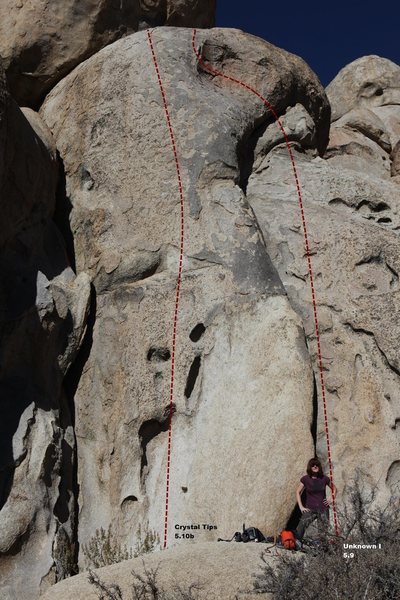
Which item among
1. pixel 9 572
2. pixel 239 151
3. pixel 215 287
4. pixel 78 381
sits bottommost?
pixel 9 572

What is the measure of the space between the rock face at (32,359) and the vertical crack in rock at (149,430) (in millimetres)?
674

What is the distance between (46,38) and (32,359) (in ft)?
13.7

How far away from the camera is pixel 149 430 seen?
7953 millimetres

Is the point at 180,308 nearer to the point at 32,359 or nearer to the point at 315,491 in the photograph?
the point at 32,359

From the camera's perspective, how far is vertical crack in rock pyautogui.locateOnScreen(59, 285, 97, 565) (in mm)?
7723

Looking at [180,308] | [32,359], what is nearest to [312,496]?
[180,308]

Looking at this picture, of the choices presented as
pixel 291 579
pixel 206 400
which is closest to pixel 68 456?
pixel 206 400

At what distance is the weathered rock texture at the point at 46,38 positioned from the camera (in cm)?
1018

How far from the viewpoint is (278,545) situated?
6.15 metres

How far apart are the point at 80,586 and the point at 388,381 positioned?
11.2 ft

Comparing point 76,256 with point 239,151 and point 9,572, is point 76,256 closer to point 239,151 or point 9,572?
point 239,151

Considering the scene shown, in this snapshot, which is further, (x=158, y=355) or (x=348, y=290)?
(x=348, y=290)

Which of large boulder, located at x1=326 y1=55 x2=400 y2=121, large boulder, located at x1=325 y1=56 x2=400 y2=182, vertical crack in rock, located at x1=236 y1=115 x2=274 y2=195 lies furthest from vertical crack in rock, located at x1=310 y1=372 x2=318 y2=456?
large boulder, located at x1=326 y1=55 x2=400 y2=121

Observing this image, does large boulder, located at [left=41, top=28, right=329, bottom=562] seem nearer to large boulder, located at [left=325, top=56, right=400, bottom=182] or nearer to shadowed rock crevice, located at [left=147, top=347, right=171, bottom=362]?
shadowed rock crevice, located at [left=147, top=347, right=171, bottom=362]
